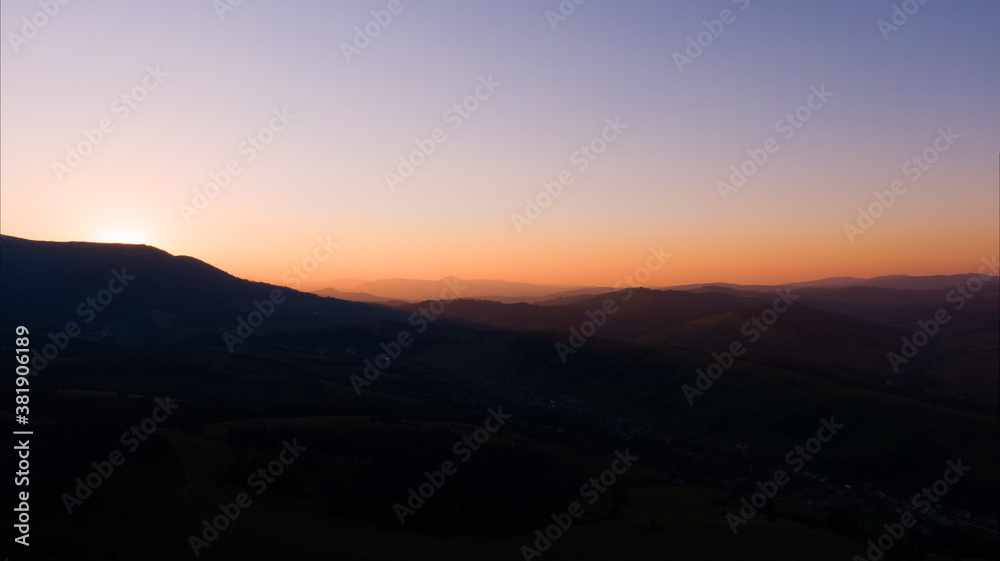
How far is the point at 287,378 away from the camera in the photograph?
72438 mm

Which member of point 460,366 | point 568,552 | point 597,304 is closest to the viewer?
point 568,552

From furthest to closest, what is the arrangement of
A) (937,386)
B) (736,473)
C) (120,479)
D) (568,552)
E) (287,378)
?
(937,386) → (287,378) → (736,473) → (120,479) → (568,552)

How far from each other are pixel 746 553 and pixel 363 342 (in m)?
113

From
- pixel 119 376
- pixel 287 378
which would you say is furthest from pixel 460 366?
pixel 119 376

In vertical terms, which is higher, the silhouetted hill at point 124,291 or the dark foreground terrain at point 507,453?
the dark foreground terrain at point 507,453

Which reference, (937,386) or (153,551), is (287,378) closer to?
(153,551)

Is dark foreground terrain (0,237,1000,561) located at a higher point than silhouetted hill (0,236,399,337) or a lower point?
higher

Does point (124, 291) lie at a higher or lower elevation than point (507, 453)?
lower

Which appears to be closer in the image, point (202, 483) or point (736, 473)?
point (202, 483)

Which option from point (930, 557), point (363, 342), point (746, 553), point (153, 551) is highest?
point (153, 551)

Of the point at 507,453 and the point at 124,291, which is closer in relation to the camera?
the point at 507,453

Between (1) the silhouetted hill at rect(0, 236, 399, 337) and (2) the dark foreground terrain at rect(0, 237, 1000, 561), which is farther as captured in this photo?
(1) the silhouetted hill at rect(0, 236, 399, 337)

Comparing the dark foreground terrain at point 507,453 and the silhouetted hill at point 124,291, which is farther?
the silhouetted hill at point 124,291

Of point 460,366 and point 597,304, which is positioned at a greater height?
point 460,366
